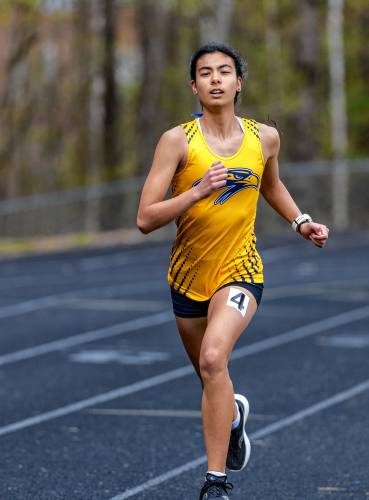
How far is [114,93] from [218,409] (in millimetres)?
41924

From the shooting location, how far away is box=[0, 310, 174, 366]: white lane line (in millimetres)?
13041

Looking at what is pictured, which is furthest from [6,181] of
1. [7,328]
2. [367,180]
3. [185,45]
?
[7,328]

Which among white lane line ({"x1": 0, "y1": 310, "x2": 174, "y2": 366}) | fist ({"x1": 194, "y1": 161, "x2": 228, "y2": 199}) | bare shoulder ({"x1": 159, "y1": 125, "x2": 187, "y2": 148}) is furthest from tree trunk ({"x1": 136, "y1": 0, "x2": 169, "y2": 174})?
fist ({"x1": 194, "y1": 161, "x2": 228, "y2": 199})

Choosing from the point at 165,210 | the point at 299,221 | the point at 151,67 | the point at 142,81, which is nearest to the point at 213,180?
the point at 165,210

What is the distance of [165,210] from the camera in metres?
5.86

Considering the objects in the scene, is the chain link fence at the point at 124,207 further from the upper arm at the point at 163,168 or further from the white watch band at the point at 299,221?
the upper arm at the point at 163,168

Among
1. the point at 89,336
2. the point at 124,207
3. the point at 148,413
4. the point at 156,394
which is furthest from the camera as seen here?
the point at 124,207

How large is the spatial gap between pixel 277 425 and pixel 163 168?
362 centimetres

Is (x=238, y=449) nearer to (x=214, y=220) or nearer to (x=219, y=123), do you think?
(x=214, y=220)

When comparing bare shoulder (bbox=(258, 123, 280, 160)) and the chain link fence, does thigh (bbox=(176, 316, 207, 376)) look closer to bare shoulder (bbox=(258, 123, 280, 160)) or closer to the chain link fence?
bare shoulder (bbox=(258, 123, 280, 160))

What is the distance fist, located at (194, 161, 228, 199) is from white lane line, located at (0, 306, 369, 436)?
3.62 meters

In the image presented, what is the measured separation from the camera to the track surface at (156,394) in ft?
24.3

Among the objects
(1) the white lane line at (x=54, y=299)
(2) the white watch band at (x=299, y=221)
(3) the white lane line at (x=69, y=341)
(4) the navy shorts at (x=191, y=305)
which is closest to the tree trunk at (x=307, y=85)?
(1) the white lane line at (x=54, y=299)

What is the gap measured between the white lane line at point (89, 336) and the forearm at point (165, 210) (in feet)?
22.1
